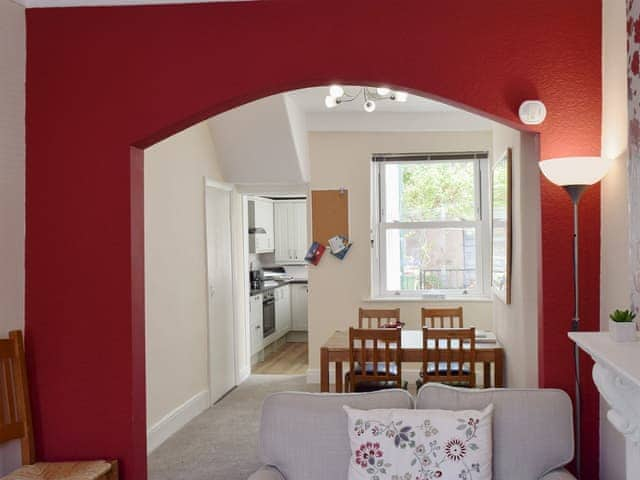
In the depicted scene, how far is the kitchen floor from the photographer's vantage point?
267 inches

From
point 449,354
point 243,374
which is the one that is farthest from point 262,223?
point 449,354

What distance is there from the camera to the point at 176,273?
15.6ft

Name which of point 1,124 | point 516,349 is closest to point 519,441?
point 516,349

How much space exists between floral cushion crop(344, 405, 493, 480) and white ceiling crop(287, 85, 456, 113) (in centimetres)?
352

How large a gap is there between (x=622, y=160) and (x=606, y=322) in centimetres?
70

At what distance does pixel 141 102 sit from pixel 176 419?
2.76 m

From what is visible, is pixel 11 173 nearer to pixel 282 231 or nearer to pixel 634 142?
pixel 634 142

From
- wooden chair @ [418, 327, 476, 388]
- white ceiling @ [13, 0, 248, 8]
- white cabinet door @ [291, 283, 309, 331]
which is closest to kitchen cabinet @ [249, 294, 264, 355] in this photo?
white cabinet door @ [291, 283, 309, 331]

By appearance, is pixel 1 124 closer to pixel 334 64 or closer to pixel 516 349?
pixel 334 64

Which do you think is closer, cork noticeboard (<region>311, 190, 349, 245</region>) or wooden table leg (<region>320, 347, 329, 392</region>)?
wooden table leg (<region>320, 347, 329, 392</region>)

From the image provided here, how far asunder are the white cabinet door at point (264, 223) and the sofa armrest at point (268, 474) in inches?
222

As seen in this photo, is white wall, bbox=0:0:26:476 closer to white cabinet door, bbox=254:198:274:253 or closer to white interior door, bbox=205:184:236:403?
white interior door, bbox=205:184:236:403

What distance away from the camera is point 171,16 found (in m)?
2.85

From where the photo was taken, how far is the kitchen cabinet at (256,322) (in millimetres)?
7113
